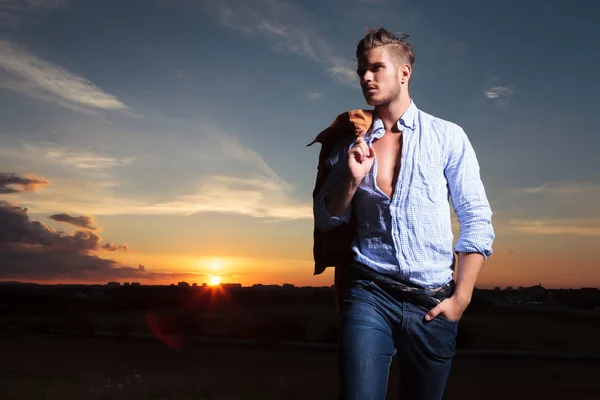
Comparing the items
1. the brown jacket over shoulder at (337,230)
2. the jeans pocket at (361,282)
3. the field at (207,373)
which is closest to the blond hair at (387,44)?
the brown jacket over shoulder at (337,230)

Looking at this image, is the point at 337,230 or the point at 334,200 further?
the point at 337,230

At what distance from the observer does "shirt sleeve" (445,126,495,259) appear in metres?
2.98

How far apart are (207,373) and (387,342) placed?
923 centimetres

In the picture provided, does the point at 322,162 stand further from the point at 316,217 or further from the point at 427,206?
the point at 427,206

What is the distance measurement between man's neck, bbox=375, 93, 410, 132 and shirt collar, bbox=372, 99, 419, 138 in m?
0.02

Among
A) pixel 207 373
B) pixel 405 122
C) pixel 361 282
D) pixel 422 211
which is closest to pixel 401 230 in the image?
pixel 422 211

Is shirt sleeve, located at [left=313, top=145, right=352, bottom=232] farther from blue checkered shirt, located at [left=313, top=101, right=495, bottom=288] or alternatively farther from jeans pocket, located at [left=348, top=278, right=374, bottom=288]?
jeans pocket, located at [left=348, top=278, right=374, bottom=288]

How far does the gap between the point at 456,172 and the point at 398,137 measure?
0.32 m

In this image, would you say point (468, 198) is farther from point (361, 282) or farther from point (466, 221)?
point (361, 282)

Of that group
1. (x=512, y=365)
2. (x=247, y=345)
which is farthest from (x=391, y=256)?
(x=247, y=345)

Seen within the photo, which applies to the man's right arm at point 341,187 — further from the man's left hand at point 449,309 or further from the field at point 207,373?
the field at point 207,373

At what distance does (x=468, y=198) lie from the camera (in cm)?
307

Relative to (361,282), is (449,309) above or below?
below

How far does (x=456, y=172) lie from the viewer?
10.3 feet
